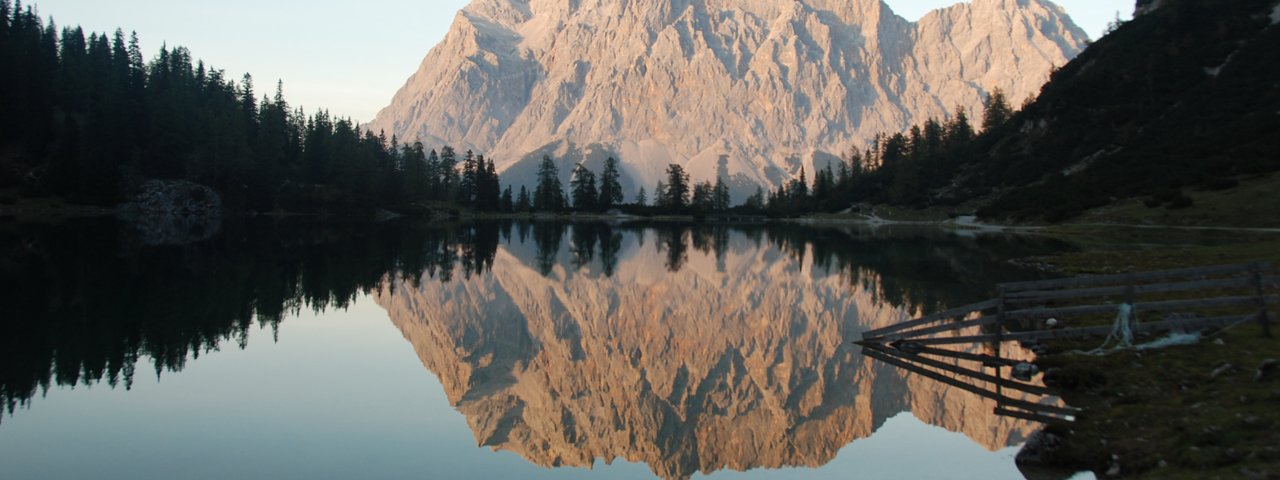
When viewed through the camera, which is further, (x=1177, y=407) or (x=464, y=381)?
(x=464, y=381)

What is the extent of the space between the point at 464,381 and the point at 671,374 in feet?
18.6

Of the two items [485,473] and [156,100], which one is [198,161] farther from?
[485,473]

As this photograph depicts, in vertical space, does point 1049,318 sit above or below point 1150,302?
below

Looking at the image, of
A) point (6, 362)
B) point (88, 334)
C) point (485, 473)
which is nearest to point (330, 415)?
point (485, 473)

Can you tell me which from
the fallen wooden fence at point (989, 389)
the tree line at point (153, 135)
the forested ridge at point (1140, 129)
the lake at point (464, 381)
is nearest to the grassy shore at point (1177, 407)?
the fallen wooden fence at point (989, 389)

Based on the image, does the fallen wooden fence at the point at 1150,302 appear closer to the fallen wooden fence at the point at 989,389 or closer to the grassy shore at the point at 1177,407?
the grassy shore at the point at 1177,407

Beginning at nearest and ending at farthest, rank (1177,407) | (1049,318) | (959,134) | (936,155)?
(1177,407)
(1049,318)
(936,155)
(959,134)

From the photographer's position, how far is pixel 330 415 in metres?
16.2

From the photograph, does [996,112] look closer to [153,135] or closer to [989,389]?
[153,135]

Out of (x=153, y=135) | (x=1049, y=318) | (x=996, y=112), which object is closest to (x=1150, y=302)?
(x=1049, y=318)

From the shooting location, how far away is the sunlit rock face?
15812 mm

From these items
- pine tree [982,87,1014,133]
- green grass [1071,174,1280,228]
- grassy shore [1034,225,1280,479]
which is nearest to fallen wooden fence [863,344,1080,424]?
grassy shore [1034,225,1280,479]

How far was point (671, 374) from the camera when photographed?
69.7 ft

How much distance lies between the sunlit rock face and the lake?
94 mm
